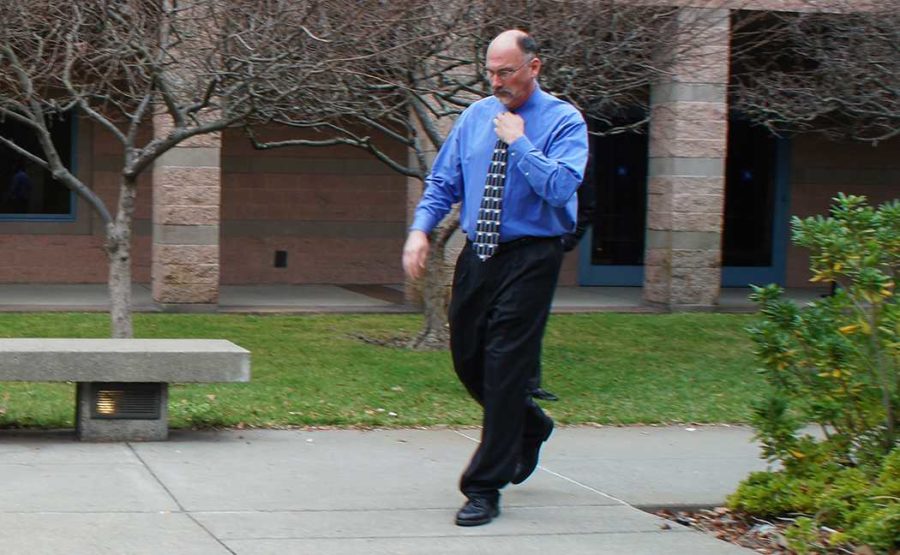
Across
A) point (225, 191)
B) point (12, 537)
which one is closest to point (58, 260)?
point (225, 191)

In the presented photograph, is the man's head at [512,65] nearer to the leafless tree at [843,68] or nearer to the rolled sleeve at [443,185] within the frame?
the rolled sleeve at [443,185]

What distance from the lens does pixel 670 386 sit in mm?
10516

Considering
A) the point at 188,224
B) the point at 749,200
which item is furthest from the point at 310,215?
the point at 749,200

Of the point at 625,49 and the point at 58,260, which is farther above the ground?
the point at 625,49

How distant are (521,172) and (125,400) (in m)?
2.90

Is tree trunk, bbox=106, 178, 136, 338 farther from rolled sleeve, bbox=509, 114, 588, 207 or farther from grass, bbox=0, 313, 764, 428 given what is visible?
rolled sleeve, bbox=509, 114, 588, 207

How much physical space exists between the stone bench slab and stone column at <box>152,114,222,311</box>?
7.16m

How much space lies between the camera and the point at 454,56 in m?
11.0

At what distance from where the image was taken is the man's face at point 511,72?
5.66 m

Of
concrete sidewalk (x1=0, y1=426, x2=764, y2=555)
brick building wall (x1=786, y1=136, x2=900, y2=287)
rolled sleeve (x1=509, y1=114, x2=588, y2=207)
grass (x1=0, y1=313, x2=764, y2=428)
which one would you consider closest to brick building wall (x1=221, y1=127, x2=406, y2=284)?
grass (x1=0, y1=313, x2=764, y2=428)

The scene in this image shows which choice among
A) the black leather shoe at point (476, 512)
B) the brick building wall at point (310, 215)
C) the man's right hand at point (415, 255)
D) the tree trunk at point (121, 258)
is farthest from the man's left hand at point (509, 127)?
the brick building wall at point (310, 215)

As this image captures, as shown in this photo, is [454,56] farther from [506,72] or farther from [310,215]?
[310,215]

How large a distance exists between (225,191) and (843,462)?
42.8 feet

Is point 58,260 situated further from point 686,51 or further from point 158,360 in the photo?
point 158,360
